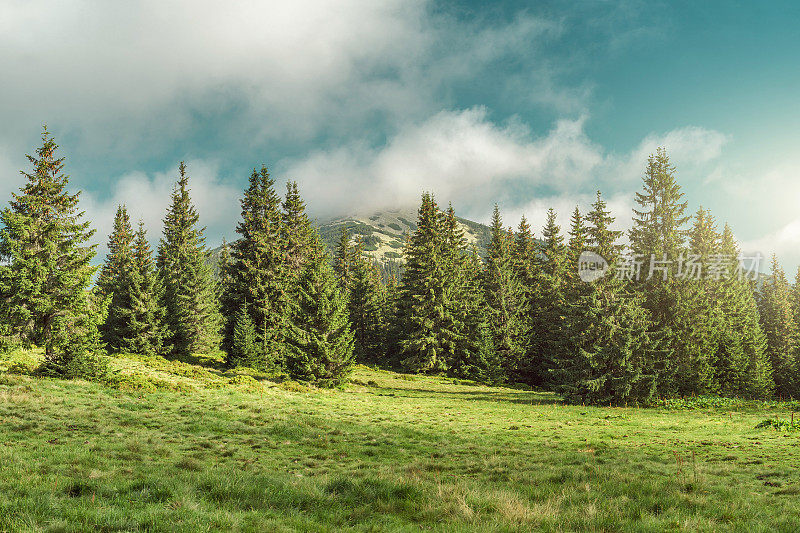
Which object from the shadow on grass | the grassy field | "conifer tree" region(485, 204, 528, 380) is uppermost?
"conifer tree" region(485, 204, 528, 380)

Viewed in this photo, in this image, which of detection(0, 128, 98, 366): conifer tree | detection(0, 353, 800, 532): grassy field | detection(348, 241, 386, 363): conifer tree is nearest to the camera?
detection(0, 353, 800, 532): grassy field

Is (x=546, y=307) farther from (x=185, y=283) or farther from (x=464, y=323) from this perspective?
(x=185, y=283)

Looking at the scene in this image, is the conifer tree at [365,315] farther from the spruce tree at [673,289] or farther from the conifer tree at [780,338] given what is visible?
the conifer tree at [780,338]

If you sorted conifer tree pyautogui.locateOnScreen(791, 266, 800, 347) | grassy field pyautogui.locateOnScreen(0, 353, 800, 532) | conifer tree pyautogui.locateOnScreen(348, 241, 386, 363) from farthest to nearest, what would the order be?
conifer tree pyautogui.locateOnScreen(348, 241, 386, 363), conifer tree pyautogui.locateOnScreen(791, 266, 800, 347), grassy field pyautogui.locateOnScreen(0, 353, 800, 532)

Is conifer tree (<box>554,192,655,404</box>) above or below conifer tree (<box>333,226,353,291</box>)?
below

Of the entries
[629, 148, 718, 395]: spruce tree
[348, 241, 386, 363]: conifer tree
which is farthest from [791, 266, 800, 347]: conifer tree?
[348, 241, 386, 363]: conifer tree

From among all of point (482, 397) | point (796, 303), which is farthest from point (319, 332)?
point (796, 303)

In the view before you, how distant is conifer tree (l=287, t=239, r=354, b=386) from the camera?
3094 centimetres

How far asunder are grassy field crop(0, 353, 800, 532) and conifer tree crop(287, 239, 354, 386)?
7.93m

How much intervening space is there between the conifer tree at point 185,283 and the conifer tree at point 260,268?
141 inches

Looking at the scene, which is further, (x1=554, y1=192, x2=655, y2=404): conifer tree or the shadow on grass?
the shadow on grass

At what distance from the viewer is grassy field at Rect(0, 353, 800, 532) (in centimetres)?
630

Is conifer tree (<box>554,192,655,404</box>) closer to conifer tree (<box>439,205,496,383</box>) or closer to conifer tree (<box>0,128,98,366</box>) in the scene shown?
conifer tree (<box>439,205,496,383</box>)

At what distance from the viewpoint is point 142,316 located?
40.1m
